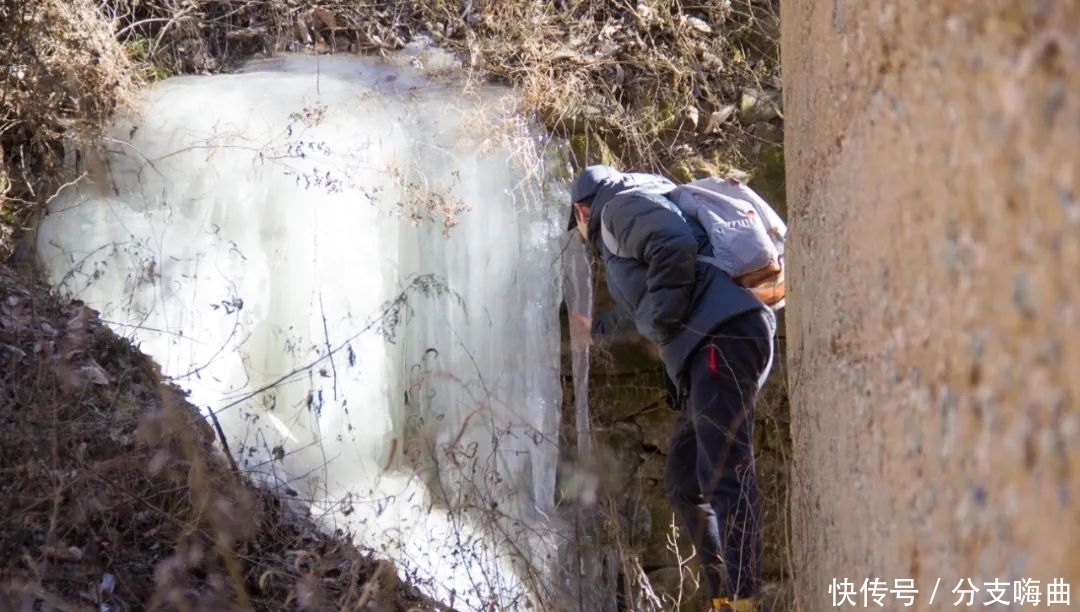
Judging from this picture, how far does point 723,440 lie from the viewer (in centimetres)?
324

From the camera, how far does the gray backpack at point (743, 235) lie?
10.8ft

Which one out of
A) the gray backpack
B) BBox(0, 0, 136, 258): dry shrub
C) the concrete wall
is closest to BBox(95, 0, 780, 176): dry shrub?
BBox(0, 0, 136, 258): dry shrub

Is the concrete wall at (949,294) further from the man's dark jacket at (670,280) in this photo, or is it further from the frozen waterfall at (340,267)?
the frozen waterfall at (340,267)

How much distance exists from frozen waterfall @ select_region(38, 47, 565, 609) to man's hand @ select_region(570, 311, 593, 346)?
0.10 meters

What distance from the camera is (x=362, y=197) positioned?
4.54 metres

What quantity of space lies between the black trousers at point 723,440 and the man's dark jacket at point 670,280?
57mm

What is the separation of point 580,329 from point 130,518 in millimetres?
2209

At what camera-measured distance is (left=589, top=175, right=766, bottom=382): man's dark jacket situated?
324 centimetres

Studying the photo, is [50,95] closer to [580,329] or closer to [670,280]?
[580,329]

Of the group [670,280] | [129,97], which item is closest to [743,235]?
[670,280]

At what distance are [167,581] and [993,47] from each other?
245 centimetres

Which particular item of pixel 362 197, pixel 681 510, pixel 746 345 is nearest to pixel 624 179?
pixel 746 345

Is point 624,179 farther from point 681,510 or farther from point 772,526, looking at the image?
point 772,526

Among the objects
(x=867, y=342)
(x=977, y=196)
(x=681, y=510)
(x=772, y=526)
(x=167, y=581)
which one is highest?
(x=977, y=196)
